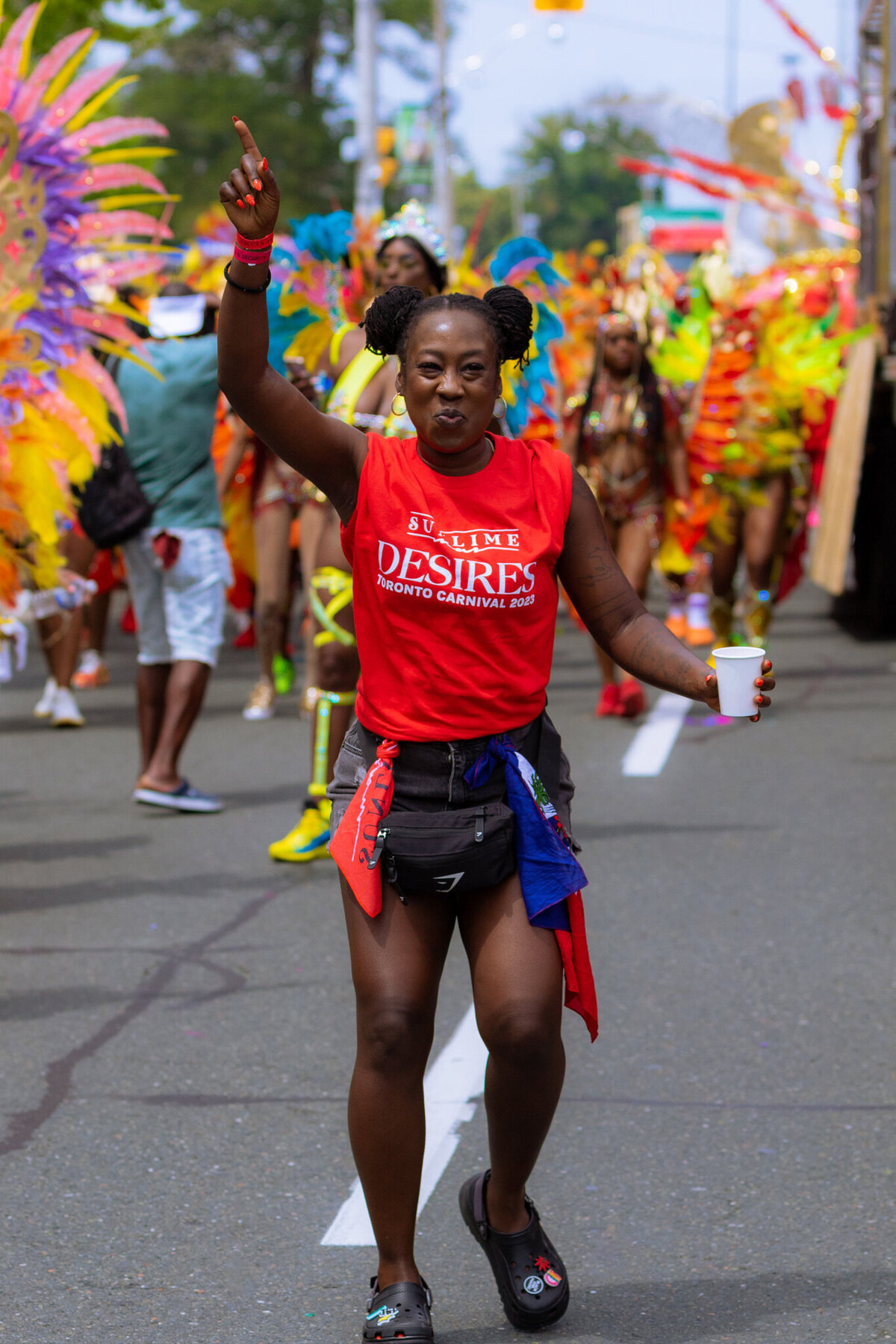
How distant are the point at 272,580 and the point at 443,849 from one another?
7546 millimetres

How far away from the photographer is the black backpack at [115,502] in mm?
8031

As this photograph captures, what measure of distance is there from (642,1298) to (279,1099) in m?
1.27

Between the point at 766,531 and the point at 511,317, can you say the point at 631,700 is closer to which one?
the point at 766,531

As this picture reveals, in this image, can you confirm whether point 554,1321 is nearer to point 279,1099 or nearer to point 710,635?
point 279,1099

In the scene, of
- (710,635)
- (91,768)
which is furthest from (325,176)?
(91,768)

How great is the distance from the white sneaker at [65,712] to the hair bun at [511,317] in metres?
7.31

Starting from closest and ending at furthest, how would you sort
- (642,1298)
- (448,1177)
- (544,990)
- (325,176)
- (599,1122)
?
(544,990), (642,1298), (448,1177), (599,1122), (325,176)

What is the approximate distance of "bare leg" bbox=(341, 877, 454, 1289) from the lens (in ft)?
10.7

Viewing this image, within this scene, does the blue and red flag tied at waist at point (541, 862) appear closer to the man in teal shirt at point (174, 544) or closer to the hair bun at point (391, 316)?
the hair bun at point (391, 316)

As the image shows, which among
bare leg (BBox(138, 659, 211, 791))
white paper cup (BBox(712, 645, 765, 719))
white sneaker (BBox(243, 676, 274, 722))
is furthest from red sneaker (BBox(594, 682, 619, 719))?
white paper cup (BBox(712, 645, 765, 719))

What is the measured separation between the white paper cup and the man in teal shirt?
16.8ft

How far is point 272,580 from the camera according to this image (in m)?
10.8

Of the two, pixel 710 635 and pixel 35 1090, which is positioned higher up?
pixel 35 1090

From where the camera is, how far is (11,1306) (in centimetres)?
347
